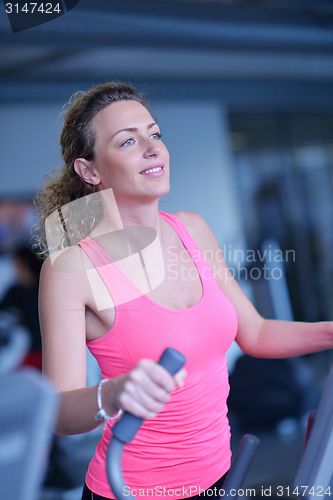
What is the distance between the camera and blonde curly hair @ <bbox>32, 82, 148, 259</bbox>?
1294mm

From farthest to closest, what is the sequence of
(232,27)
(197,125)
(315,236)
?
(315,236)
(197,125)
(232,27)

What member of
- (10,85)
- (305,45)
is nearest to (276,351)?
(305,45)

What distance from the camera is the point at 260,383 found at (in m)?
3.48

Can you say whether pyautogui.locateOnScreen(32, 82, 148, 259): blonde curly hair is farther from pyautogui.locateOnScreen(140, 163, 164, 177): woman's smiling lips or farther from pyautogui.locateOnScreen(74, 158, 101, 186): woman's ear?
pyautogui.locateOnScreen(140, 163, 164, 177): woman's smiling lips

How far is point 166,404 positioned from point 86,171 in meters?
0.68

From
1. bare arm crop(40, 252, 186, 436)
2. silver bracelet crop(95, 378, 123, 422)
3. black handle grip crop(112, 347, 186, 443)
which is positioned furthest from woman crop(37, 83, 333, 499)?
black handle grip crop(112, 347, 186, 443)

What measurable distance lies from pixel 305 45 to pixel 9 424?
3551 mm

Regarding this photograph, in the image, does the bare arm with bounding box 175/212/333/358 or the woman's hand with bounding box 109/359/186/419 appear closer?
the woman's hand with bounding box 109/359/186/419

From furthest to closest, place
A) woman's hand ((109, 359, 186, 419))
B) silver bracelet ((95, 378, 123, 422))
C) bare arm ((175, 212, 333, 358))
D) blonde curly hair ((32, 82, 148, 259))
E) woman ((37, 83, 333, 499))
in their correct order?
1. blonde curly hair ((32, 82, 148, 259))
2. bare arm ((175, 212, 333, 358))
3. woman ((37, 83, 333, 499))
4. silver bracelet ((95, 378, 123, 422))
5. woman's hand ((109, 359, 186, 419))

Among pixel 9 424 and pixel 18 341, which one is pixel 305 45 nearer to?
pixel 18 341

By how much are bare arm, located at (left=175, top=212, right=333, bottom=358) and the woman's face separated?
228mm

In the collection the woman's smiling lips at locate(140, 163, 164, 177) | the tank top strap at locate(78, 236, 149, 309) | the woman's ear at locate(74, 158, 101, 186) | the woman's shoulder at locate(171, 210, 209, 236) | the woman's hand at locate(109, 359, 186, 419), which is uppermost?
the woman's ear at locate(74, 158, 101, 186)

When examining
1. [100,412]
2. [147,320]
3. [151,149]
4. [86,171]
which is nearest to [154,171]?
[151,149]

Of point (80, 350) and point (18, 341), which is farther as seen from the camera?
point (18, 341)
